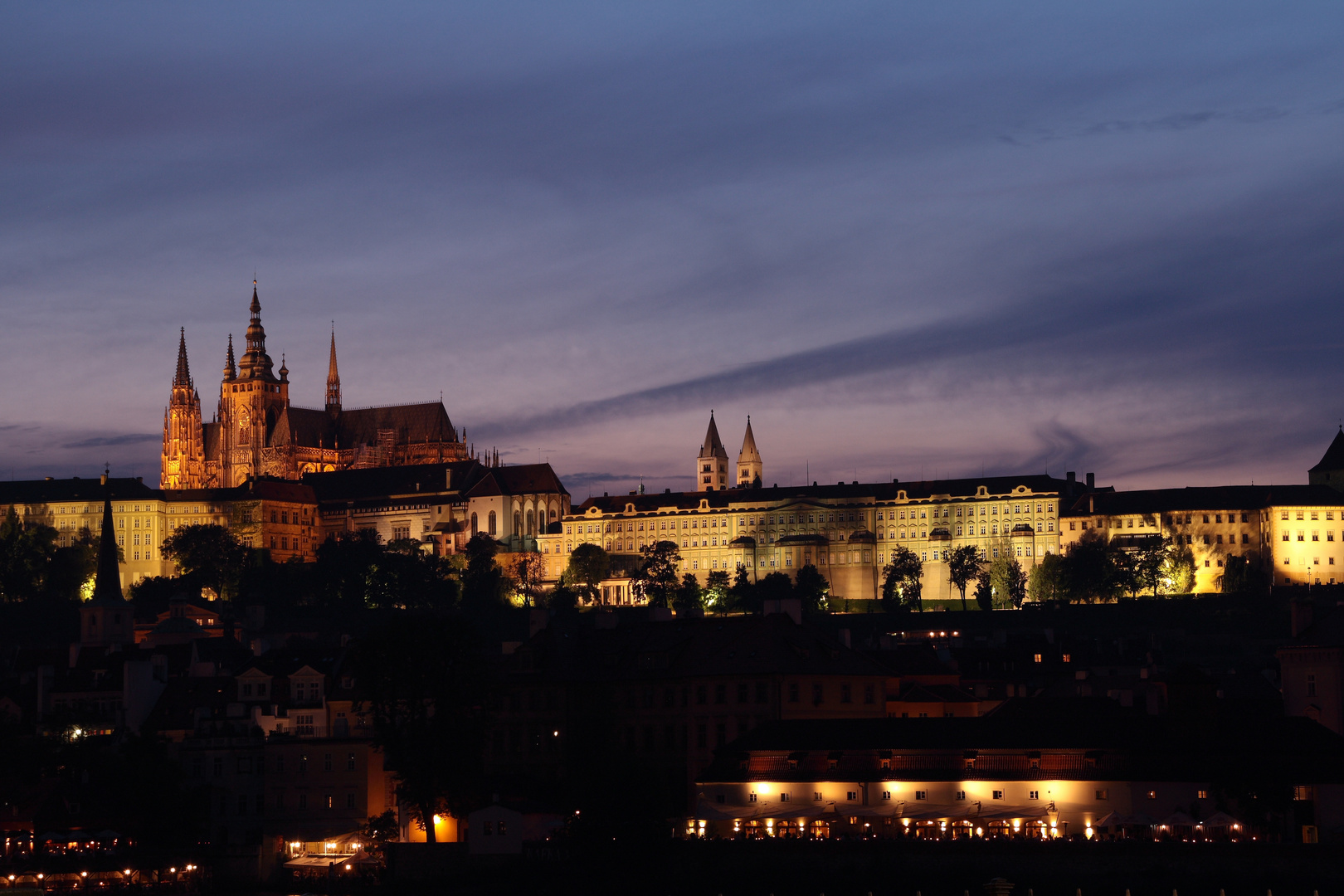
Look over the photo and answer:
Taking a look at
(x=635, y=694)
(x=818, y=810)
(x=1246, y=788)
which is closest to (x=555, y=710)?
(x=635, y=694)

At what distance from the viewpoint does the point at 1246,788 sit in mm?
73812

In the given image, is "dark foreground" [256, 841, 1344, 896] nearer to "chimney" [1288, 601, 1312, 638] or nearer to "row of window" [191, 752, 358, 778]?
"row of window" [191, 752, 358, 778]

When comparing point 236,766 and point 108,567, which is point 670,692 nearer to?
point 236,766

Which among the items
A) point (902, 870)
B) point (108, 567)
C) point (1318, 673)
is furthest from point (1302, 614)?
point (108, 567)

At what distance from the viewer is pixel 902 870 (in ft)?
239

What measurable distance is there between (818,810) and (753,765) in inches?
140

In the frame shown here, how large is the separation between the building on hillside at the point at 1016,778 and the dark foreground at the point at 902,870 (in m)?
2.95

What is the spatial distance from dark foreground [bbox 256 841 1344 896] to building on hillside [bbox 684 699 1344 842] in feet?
9.68

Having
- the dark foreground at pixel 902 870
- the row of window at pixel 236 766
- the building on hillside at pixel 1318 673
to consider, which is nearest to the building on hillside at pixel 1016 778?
the dark foreground at pixel 902 870

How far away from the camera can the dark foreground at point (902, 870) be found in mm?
68938

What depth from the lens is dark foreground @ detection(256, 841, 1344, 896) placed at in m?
68.9

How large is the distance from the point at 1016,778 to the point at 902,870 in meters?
7.55

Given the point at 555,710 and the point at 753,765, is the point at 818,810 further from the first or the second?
the point at 555,710

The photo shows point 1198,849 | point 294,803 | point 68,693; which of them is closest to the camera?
point 1198,849
